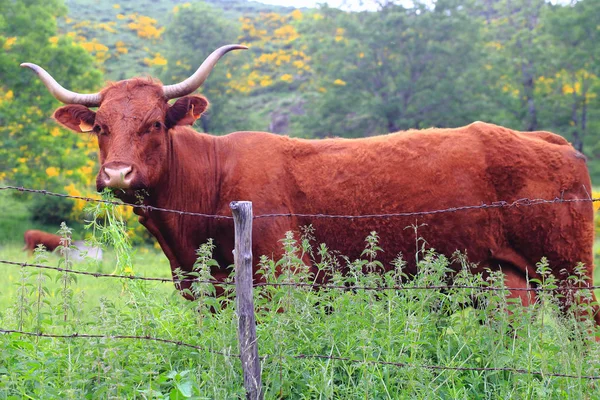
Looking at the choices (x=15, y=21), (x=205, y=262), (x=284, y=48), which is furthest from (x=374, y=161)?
(x=284, y=48)

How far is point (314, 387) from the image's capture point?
3.96 meters

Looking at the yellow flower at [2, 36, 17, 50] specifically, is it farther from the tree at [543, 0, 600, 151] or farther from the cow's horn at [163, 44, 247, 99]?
the tree at [543, 0, 600, 151]

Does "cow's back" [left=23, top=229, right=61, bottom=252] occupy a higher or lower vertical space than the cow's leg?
lower

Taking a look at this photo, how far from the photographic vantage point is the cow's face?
5.88 meters

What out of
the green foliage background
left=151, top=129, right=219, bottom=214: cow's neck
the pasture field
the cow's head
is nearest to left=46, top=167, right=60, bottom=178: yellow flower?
the green foliage background

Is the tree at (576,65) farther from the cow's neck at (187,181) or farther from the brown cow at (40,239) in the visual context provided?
the cow's neck at (187,181)

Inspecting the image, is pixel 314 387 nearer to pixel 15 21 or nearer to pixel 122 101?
pixel 122 101

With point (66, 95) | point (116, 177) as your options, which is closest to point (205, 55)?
point (66, 95)

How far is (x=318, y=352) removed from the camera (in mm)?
4348

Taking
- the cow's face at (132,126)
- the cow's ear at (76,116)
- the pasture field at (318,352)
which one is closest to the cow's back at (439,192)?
the cow's face at (132,126)

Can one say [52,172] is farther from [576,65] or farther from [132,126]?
[576,65]

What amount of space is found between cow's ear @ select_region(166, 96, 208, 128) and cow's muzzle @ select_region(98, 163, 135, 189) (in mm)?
1026

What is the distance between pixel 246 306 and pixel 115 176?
7.57 ft

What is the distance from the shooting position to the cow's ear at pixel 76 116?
677 cm
